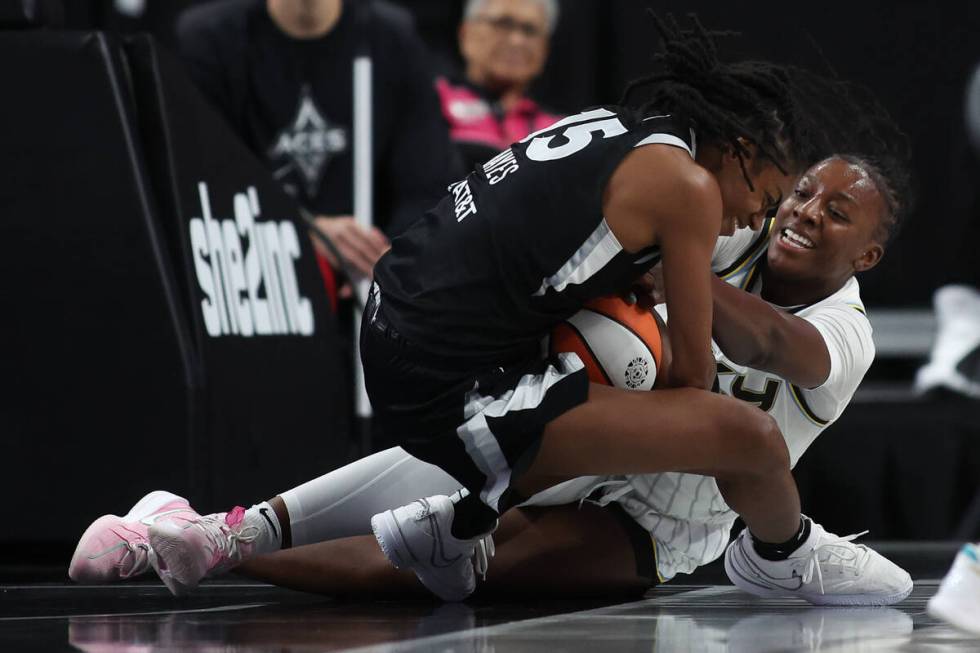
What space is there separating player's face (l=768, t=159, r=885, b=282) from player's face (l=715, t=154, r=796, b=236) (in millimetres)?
334

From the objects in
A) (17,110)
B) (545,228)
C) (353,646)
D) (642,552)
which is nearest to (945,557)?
(642,552)

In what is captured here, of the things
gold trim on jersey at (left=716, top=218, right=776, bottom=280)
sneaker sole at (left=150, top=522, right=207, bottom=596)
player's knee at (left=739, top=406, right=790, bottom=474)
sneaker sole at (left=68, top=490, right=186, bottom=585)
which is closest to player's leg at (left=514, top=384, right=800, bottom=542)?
player's knee at (left=739, top=406, right=790, bottom=474)

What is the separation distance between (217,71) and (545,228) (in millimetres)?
2234

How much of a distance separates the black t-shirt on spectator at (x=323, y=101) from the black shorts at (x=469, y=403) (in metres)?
1.87

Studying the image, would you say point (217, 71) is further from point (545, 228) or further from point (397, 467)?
point (545, 228)

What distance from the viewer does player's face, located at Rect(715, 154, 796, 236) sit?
2.20 m

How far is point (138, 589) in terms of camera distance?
2.60 meters

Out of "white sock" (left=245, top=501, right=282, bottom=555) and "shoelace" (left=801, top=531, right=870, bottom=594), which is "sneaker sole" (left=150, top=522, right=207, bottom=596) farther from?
"shoelace" (left=801, top=531, right=870, bottom=594)

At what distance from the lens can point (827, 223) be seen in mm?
2572

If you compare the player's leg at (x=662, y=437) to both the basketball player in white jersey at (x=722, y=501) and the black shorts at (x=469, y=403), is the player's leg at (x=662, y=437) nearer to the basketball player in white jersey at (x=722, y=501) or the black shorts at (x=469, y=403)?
the black shorts at (x=469, y=403)

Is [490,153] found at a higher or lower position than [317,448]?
higher

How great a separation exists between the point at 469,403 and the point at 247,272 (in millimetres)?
1082

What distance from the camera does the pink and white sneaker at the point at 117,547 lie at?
229cm

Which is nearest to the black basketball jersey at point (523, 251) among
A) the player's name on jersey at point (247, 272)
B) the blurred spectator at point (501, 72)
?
the player's name on jersey at point (247, 272)
